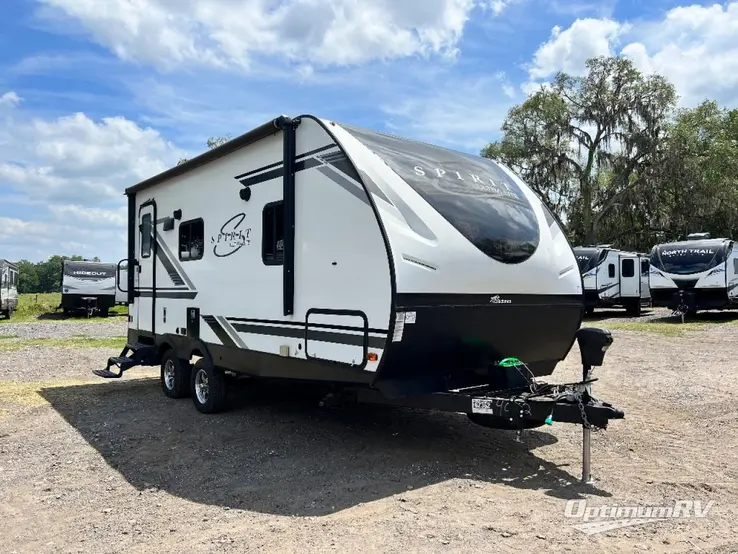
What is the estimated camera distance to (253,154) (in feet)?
22.2

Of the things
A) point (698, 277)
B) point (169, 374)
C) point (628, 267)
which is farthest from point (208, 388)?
point (628, 267)

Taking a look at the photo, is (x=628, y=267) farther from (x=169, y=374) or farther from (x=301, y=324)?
(x=301, y=324)

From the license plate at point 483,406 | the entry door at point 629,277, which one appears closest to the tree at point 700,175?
the entry door at point 629,277

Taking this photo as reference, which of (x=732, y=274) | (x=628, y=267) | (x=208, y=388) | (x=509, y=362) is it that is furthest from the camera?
(x=628, y=267)

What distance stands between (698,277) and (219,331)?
640 inches

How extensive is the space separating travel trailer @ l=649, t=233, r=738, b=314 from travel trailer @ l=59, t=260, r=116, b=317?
20.8m

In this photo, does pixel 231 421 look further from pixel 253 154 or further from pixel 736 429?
pixel 736 429

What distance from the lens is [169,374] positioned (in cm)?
870

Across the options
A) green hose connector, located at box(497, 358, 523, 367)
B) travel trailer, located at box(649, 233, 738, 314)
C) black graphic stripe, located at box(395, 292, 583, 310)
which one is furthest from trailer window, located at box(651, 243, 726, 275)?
green hose connector, located at box(497, 358, 523, 367)

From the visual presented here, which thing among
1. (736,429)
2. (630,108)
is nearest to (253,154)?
(736,429)

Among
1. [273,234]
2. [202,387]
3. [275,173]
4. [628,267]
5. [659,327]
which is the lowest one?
[202,387]

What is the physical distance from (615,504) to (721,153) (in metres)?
31.5

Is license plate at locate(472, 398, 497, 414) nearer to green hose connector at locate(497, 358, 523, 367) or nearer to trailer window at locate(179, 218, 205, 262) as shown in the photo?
green hose connector at locate(497, 358, 523, 367)

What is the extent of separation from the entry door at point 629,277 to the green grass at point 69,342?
16386 mm
